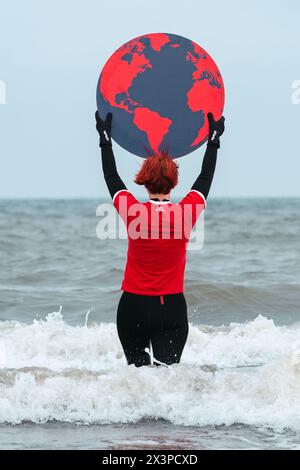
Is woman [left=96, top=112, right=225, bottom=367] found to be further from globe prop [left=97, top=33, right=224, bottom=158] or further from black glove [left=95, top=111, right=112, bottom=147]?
globe prop [left=97, top=33, right=224, bottom=158]

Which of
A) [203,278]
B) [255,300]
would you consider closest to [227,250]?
[203,278]

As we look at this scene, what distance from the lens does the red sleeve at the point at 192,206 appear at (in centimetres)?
500

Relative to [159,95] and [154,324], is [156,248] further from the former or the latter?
[159,95]

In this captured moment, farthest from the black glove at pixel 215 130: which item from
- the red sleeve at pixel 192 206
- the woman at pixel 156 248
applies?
the red sleeve at pixel 192 206

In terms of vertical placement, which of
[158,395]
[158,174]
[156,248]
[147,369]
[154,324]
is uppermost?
[158,174]

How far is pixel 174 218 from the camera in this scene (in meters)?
4.96

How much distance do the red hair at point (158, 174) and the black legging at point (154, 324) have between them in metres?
0.67

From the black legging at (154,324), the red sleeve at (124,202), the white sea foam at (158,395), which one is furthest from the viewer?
the white sea foam at (158,395)

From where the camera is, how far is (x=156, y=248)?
5.00 meters

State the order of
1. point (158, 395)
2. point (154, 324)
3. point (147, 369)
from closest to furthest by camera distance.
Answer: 1. point (154, 324)
2. point (147, 369)
3. point (158, 395)

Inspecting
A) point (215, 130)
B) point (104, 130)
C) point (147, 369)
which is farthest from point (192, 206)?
point (147, 369)

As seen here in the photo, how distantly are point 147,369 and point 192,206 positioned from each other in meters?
1.15

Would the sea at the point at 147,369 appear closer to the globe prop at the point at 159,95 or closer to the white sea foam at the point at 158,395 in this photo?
the white sea foam at the point at 158,395
